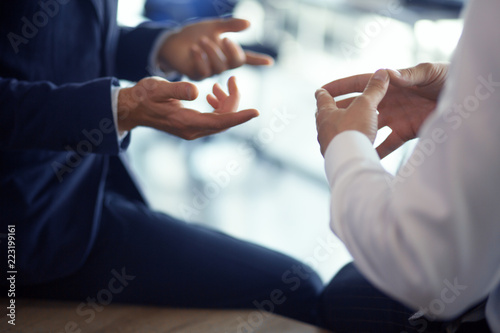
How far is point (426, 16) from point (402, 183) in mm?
1873

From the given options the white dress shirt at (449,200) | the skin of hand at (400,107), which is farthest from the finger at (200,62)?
the white dress shirt at (449,200)

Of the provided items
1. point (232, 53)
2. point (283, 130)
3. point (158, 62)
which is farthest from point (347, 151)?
point (283, 130)

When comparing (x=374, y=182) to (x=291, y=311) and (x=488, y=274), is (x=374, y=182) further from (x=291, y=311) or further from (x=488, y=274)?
(x=291, y=311)

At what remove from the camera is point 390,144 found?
0.91m

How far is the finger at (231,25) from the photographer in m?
1.25

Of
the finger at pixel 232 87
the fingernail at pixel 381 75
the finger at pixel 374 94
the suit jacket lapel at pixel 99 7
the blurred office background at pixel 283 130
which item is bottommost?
the blurred office background at pixel 283 130

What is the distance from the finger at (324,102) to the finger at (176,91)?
0.21m

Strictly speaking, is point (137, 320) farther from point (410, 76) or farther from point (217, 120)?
point (410, 76)

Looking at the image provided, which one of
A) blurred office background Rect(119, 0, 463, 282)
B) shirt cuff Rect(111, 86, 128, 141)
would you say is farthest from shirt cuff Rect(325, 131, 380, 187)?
blurred office background Rect(119, 0, 463, 282)

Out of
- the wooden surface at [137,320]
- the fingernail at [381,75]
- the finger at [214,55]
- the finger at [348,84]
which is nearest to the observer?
the fingernail at [381,75]

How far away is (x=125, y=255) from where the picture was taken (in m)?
1.12

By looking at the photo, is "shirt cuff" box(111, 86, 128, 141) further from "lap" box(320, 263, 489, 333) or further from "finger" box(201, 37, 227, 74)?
"lap" box(320, 263, 489, 333)

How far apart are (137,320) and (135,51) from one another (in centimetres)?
69

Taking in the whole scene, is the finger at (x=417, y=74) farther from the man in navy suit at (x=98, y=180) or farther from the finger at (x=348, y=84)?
the man in navy suit at (x=98, y=180)
